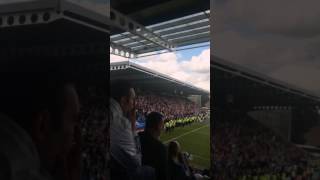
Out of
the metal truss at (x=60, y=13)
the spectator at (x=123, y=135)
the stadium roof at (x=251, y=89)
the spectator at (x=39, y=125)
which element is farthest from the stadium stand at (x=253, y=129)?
the spectator at (x=39, y=125)

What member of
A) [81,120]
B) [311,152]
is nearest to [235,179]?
[311,152]

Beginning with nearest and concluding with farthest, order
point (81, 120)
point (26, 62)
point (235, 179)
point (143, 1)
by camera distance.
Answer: point (235, 179) → point (143, 1) → point (81, 120) → point (26, 62)

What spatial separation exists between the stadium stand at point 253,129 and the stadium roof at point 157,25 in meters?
0.25

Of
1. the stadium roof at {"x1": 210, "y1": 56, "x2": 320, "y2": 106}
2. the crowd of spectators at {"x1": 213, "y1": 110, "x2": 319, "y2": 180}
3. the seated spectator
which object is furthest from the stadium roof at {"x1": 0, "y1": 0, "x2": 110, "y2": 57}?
the crowd of spectators at {"x1": 213, "y1": 110, "x2": 319, "y2": 180}

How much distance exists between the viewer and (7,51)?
3.93 metres

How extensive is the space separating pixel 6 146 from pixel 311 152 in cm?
212

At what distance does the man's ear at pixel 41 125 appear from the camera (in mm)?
3695

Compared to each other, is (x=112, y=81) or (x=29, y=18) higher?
(x=29, y=18)

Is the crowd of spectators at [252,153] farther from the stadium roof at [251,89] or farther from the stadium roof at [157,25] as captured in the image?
the stadium roof at [157,25]

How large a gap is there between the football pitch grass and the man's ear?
1.07 meters

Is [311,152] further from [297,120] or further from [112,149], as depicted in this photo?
[112,149]

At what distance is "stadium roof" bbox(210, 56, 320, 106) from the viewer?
2.71 meters

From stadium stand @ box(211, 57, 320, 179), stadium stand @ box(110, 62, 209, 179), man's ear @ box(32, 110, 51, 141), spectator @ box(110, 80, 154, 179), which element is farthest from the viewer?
man's ear @ box(32, 110, 51, 141)

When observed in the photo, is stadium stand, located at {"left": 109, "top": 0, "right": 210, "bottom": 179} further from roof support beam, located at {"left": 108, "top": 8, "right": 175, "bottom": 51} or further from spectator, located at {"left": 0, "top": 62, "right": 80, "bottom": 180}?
spectator, located at {"left": 0, "top": 62, "right": 80, "bottom": 180}
